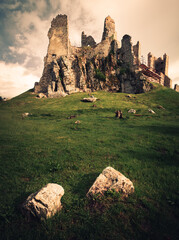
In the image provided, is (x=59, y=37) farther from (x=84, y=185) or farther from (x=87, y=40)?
(x=84, y=185)

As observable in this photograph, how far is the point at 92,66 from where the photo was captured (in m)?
47.0

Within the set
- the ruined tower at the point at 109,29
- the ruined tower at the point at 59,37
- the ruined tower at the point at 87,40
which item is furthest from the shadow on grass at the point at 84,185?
the ruined tower at the point at 87,40

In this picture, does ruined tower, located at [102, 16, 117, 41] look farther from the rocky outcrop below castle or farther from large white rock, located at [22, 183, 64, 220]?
large white rock, located at [22, 183, 64, 220]

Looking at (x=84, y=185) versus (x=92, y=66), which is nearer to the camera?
(x=84, y=185)

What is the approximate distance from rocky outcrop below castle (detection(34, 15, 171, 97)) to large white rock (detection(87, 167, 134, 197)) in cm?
4305

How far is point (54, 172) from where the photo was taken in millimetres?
4664

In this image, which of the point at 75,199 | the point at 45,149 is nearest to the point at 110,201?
the point at 75,199

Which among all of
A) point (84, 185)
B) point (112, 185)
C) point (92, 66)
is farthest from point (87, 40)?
point (112, 185)

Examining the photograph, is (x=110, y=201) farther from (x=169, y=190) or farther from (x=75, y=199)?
(x=169, y=190)

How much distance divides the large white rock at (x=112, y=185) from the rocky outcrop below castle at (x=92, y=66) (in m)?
43.1

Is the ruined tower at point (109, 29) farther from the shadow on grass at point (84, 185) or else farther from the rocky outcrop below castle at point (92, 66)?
the shadow on grass at point (84, 185)

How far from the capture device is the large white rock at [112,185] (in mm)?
3357

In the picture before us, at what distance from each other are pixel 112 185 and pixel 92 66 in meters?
51.2

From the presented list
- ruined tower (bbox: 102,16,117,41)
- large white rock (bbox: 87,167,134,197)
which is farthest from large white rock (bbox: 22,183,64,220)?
ruined tower (bbox: 102,16,117,41)
